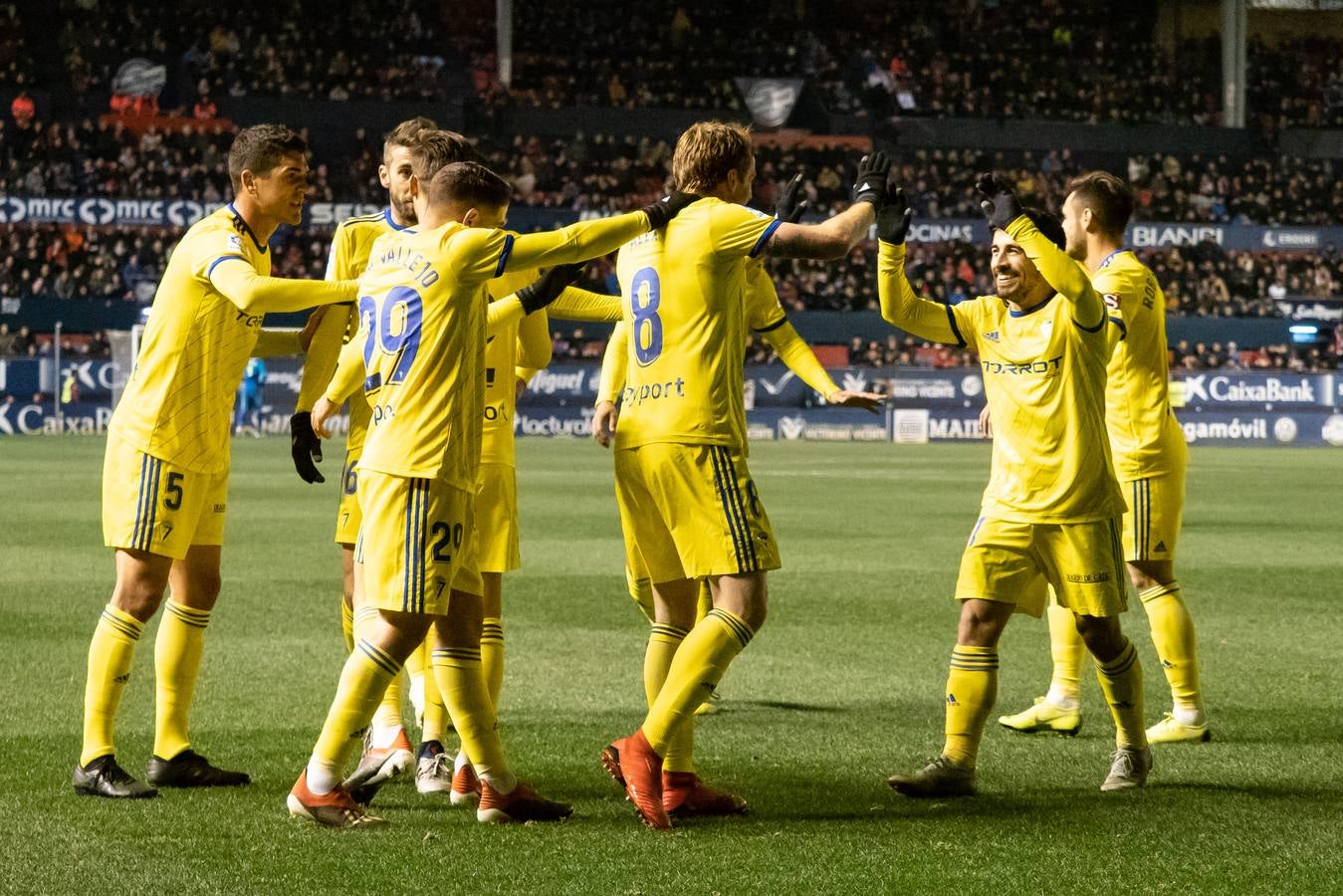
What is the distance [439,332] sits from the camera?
5.02 metres

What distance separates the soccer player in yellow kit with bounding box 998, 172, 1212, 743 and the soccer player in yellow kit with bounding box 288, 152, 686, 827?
2295mm

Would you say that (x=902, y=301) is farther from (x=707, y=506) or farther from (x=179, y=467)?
(x=179, y=467)

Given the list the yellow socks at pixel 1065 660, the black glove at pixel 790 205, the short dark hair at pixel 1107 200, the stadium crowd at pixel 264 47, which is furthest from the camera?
the stadium crowd at pixel 264 47

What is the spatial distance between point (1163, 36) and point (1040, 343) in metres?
49.5

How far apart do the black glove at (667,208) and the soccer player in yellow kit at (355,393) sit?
2.60 ft

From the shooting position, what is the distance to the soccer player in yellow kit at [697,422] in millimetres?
5176

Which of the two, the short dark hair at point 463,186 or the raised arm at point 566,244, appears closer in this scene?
the raised arm at point 566,244

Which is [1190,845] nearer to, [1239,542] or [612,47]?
[1239,542]

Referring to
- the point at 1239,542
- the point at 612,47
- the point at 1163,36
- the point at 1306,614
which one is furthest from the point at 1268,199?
the point at 1306,614

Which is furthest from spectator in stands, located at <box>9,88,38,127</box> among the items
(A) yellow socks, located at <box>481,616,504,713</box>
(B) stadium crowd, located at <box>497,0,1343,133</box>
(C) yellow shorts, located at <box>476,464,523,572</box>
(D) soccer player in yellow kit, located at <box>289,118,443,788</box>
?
(C) yellow shorts, located at <box>476,464,523,572</box>

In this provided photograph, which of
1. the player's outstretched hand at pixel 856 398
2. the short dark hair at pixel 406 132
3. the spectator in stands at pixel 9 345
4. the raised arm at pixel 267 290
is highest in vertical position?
the spectator in stands at pixel 9 345

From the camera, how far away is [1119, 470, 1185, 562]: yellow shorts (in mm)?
6832

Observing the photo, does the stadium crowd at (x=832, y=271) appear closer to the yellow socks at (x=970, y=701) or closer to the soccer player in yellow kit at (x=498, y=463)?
the soccer player in yellow kit at (x=498, y=463)

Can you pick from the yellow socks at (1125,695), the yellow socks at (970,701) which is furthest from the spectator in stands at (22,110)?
the yellow socks at (1125,695)
